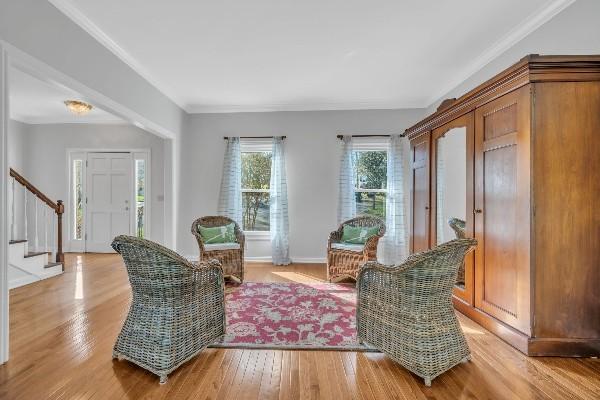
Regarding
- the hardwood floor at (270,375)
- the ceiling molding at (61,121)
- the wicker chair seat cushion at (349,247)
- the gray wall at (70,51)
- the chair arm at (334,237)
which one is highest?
the ceiling molding at (61,121)

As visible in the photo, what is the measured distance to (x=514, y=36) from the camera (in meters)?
3.01

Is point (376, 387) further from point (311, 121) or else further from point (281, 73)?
point (311, 121)

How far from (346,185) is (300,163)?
2.95 ft

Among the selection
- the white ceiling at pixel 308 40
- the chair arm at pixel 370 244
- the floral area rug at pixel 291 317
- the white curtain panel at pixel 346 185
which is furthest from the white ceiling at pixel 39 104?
the chair arm at pixel 370 244

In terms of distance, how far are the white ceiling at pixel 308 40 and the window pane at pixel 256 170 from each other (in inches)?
46.7

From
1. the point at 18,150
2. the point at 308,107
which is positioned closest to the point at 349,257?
the point at 308,107

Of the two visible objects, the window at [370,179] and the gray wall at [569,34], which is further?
the window at [370,179]

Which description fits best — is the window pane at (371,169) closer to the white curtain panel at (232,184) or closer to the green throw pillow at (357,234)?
the green throw pillow at (357,234)

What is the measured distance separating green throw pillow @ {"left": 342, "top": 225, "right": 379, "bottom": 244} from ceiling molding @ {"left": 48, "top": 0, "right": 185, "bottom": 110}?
11.0 feet

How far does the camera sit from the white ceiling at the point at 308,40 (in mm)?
2662

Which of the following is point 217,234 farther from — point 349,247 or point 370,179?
point 370,179

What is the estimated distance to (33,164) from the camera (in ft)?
20.5

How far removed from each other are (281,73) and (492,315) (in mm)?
3530

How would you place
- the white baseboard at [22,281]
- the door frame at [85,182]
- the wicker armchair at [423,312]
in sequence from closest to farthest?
the wicker armchair at [423,312], the white baseboard at [22,281], the door frame at [85,182]
